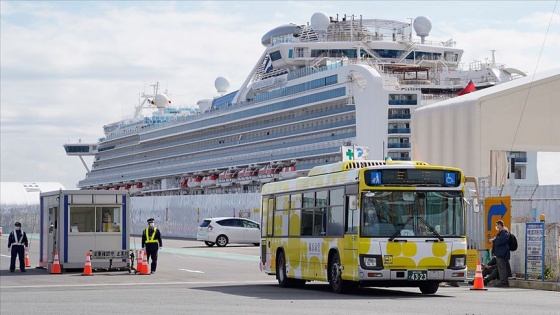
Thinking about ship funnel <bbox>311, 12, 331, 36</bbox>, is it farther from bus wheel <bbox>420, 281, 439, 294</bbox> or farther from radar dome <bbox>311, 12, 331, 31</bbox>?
bus wheel <bbox>420, 281, 439, 294</bbox>

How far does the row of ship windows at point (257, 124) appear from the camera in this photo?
3413 inches

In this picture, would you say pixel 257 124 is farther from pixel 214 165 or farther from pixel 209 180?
pixel 209 180

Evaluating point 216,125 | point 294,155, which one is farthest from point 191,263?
point 216,125

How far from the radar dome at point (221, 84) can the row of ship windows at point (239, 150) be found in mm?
9172

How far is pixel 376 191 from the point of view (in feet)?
65.9

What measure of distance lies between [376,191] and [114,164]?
365 feet

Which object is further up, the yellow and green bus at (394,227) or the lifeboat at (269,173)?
the lifeboat at (269,173)

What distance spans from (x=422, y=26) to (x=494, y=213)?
2829 inches

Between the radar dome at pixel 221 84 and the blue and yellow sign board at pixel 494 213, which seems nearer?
the blue and yellow sign board at pixel 494 213

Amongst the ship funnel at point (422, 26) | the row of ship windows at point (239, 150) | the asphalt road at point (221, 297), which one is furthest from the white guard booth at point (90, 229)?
the ship funnel at point (422, 26)

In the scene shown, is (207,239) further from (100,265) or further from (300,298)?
(300,298)

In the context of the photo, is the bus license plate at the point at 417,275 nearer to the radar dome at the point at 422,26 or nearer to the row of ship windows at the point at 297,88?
the row of ship windows at the point at 297,88

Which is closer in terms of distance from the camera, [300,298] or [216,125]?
[300,298]

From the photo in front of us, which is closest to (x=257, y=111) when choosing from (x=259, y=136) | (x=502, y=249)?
(x=259, y=136)
